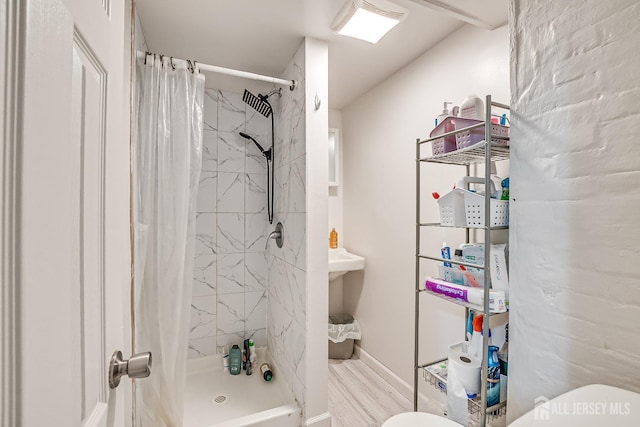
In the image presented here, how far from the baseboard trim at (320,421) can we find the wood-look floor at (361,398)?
0.11 meters

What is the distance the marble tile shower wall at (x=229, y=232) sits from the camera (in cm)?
229

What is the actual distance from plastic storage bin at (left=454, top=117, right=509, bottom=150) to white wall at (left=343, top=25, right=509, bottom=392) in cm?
32

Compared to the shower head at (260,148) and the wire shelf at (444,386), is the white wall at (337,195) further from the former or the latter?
the wire shelf at (444,386)

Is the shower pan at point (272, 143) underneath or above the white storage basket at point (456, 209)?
above

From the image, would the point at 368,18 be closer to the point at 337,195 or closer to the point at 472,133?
the point at 472,133

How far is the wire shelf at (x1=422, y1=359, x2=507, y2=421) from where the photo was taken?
1146mm

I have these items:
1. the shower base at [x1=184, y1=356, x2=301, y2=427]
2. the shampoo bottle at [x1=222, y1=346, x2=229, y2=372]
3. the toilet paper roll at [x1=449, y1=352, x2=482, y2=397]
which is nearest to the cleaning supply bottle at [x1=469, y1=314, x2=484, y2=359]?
the toilet paper roll at [x1=449, y1=352, x2=482, y2=397]

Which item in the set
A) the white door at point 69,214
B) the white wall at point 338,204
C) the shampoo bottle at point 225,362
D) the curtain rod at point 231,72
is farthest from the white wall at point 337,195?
the white door at point 69,214

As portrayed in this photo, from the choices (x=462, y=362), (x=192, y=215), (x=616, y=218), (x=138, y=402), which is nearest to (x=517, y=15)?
(x=616, y=218)

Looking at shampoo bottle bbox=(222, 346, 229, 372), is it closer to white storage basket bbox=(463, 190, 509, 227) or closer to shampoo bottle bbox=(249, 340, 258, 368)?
shampoo bottle bbox=(249, 340, 258, 368)

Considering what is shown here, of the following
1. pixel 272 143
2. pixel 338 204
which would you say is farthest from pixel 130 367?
pixel 338 204

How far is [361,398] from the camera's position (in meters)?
1.97

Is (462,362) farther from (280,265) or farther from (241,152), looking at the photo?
(241,152)

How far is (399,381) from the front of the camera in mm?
2010
